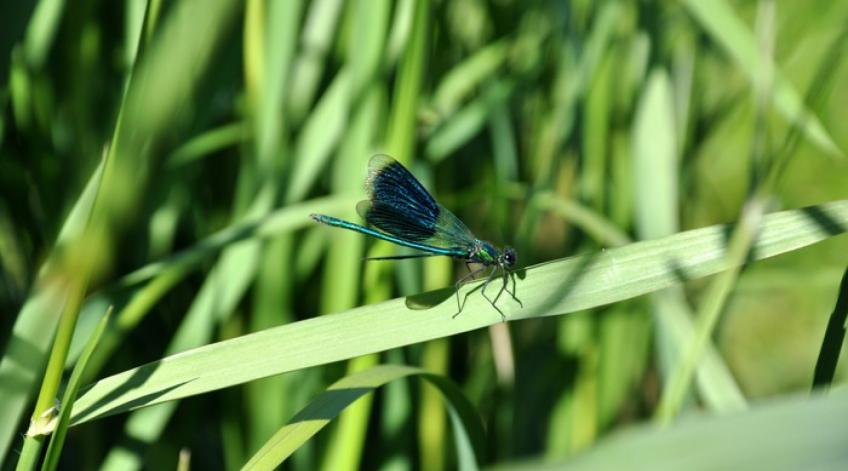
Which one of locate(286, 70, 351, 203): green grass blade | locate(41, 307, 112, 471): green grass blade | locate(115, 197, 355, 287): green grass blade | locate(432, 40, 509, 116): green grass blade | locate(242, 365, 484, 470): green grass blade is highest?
locate(432, 40, 509, 116): green grass blade

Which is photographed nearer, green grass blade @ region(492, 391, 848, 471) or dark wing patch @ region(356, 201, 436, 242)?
green grass blade @ region(492, 391, 848, 471)

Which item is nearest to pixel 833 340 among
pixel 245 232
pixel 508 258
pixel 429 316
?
pixel 429 316

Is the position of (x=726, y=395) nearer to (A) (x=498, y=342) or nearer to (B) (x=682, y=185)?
(A) (x=498, y=342)

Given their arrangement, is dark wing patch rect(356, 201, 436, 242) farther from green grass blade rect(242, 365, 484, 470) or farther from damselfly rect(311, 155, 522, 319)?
green grass blade rect(242, 365, 484, 470)

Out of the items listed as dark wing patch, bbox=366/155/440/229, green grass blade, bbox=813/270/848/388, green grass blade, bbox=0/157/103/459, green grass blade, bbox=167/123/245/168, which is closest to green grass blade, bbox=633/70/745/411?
dark wing patch, bbox=366/155/440/229

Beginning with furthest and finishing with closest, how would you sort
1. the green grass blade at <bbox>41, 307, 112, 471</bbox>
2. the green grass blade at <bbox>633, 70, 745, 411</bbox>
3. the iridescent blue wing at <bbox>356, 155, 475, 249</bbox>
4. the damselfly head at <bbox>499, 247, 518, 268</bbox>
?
the green grass blade at <bbox>633, 70, 745, 411</bbox> < the damselfly head at <bbox>499, 247, 518, 268</bbox> < the iridescent blue wing at <bbox>356, 155, 475, 249</bbox> < the green grass blade at <bbox>41, 307, 112, 471</bbox>

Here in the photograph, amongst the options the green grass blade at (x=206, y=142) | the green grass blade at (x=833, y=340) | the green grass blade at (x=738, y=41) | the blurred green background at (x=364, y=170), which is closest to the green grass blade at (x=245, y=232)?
the blurred green background at (x=364, y=170)

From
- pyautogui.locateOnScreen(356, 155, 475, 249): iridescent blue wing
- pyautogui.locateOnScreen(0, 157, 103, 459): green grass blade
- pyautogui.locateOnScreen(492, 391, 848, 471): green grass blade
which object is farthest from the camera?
pyautogui.locateOnScreen(356, 155, 475, 249): iridescent blue wing

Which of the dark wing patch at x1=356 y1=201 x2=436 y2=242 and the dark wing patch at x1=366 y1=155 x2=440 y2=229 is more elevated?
the dark wing patch at x1=366 y1=155 x2=440 y2=229

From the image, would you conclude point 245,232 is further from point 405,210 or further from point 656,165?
point 656,165
